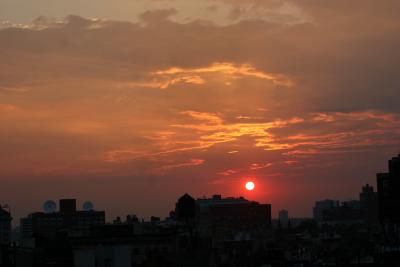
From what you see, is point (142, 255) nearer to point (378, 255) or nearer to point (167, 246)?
point (167, 246)

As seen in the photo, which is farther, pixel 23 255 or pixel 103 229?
pixel 103 229

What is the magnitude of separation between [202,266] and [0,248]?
43.1 m

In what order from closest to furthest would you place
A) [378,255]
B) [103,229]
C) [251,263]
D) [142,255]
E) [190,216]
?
1. [190,216]
2. [142,255]
3. [378,255]
4. [103,229]
5. [251,263]

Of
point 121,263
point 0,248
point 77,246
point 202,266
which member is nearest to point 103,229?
point 0,248

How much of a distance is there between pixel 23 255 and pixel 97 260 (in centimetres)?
3084

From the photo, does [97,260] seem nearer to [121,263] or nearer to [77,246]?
[121,263]

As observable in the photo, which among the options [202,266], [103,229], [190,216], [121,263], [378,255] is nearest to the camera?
[190,216]

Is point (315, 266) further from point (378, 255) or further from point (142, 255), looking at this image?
point (142, 255)

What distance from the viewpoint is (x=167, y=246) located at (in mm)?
127750

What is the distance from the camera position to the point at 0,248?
13725cm

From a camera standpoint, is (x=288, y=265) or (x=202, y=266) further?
(x=288, y=265)

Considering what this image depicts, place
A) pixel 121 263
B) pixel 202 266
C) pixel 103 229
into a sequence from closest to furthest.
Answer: pixel 121 263 < pixel 202 266 < pixel 103 229

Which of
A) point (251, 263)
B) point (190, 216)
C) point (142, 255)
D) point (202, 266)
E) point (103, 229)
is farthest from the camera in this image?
point (251, 263)

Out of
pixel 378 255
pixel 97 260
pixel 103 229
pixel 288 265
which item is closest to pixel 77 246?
pixel 97 260
